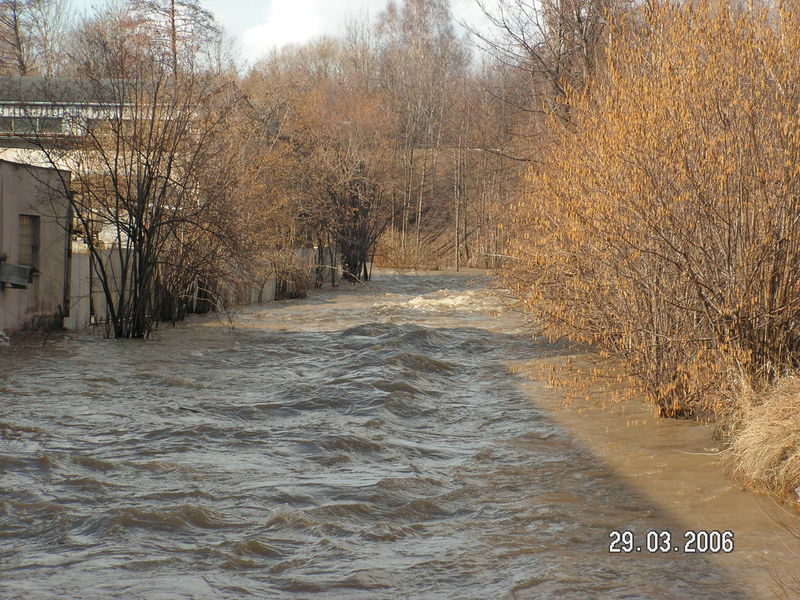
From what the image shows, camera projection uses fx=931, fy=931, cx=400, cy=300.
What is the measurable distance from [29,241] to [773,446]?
12.2m

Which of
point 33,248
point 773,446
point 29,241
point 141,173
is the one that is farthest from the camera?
point 141,173

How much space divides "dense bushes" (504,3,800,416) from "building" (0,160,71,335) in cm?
928

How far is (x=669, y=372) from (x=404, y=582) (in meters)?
4.51

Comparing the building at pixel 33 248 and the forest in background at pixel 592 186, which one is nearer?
the forest in background at pixel 592 186

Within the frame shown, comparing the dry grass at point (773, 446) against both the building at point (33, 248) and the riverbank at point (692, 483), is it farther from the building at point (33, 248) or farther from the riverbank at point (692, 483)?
the building at point (33, 248)

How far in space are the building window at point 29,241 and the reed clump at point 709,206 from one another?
9628 millimetres

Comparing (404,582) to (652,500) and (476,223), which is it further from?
(476,223)

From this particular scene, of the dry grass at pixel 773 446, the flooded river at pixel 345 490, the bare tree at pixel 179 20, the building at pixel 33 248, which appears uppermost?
the bare tree at pixel 179 20

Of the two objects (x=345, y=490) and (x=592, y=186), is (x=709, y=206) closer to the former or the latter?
(x=592, y=186)

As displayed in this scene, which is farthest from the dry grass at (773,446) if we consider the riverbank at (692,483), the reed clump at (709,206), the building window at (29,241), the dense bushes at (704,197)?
the building window at (29,241)

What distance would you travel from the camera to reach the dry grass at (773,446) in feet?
21.9

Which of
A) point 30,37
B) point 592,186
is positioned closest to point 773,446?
point 592,186

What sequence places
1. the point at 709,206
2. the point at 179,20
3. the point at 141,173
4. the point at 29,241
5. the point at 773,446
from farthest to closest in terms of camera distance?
the point at 179,20 → the point at 141,173 → the point at 29,241 → the point at 709,206 → the point at 773,446

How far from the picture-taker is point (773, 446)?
6.85 meters
